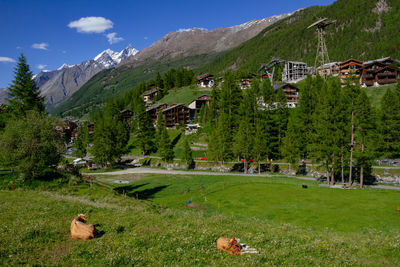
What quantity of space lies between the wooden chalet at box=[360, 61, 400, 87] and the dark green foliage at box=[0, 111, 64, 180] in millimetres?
119056

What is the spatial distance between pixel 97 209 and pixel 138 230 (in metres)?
8.39

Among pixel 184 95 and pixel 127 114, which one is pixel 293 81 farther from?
pixel 127 114

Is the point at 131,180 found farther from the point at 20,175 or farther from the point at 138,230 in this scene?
the point at 138,230

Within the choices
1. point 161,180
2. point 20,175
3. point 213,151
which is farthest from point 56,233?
point 213,151

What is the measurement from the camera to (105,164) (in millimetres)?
94438

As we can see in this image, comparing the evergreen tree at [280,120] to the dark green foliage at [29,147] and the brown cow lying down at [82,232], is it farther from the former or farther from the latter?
the brown cow lying down at [82,232]

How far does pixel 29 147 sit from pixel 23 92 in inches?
1078

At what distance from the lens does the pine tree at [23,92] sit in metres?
57.2

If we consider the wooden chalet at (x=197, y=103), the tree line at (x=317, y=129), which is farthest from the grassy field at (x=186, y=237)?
the wooden chalet at (x=197, y=103)

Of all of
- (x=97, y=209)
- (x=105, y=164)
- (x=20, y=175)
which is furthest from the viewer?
(x=105, y=164)

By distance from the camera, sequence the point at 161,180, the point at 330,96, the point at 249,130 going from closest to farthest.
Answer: the point at 330,96
the point at 161,180
the point at 249,130

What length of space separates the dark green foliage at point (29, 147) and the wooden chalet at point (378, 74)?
119 meters

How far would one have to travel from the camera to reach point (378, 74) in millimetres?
105000

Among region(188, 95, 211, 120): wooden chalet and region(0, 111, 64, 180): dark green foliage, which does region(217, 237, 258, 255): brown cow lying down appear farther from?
region(188, 95, 211, 120): wooden chalet
